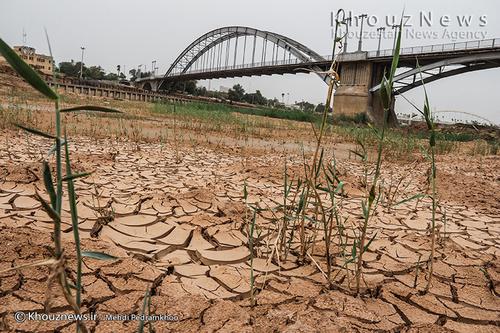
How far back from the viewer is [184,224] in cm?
219

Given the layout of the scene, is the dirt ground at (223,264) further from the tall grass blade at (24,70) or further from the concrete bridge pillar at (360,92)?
the concrete bridge pillar at (360,92)

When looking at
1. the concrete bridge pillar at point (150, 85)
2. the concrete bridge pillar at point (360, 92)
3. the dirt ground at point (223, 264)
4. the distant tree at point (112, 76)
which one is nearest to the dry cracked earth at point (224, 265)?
the dirt ground at point (223, 264)

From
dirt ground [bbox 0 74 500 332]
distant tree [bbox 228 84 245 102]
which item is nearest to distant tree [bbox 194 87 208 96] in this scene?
distant tree [bbox 228 84 245 102]

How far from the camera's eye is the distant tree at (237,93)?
71.1m

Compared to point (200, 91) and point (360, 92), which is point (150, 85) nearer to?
point (200, 91)

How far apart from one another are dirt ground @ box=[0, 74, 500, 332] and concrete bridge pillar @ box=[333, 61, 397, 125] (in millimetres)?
27144

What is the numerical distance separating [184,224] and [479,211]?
2796 millimetres

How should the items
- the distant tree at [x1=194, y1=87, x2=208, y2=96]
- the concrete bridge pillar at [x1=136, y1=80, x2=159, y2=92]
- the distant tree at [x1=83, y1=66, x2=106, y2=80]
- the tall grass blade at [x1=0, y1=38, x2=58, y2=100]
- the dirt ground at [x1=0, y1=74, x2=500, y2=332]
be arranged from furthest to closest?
the distant tree at [x1=194, y1=87, x2=208, y2=96], the distant tree at [x1=83, y1=66, x2=106, y2=80], the concrete bridge pillar at [x1=136, y1=80, x2=159, y2=92], the dirt ground at [x1=0, y1=74, x2=500, y2=332], the tall grass blade at [x1=0, y1=38, x2=58, y2=100]

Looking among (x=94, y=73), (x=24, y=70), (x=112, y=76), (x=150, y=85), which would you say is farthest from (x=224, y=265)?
(x=112, y=76)

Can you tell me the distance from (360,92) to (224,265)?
30.0 meters

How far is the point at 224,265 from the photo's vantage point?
170 cm

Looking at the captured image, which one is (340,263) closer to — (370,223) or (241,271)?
(241,271)

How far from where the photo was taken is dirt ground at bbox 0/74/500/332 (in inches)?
48.1

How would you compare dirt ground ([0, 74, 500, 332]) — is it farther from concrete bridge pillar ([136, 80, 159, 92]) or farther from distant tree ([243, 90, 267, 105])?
distant tree ([243, 90, 267, 105])
